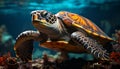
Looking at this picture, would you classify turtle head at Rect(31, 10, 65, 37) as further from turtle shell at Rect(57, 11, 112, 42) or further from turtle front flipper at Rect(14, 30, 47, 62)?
turtle front flipper at Rect(14, 30, 47, 62)

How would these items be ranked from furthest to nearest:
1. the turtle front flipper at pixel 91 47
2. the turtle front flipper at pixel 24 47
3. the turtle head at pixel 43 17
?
the turtle front flipper at pixel 24 47 → the turtle head at pixel 43 17 → the turtle front flipper at pixel 91 47

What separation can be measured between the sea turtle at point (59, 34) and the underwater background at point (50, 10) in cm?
803

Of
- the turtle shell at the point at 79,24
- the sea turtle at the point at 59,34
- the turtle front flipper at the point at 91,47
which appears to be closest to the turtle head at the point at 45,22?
the sea turtle at the point at 59,34

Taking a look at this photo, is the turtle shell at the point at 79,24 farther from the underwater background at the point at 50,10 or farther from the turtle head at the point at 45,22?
the underwater background at the point at 50,10

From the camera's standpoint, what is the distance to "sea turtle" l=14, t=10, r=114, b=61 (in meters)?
4.70

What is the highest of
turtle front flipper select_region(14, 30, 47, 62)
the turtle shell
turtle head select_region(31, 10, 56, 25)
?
turtle head select_region(31, 10, 56, 25)

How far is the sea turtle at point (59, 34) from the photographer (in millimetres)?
4702

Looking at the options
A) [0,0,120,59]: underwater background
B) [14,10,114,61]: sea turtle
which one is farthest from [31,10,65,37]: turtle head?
[0,0,120,59]: underwater background

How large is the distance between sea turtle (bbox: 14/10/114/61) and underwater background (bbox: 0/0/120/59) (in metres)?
8.03

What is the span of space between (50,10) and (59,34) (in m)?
14.0

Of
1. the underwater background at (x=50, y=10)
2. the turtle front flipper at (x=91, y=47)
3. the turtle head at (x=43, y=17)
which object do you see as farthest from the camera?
the underwater background at (x=50, y=10)

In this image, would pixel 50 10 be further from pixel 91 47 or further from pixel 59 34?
pixel 91 47

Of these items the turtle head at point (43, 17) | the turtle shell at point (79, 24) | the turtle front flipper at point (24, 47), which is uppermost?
the turtle head at point (43, 17)

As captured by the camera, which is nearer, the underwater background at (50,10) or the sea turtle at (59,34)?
the sea turtle at (59,34)
